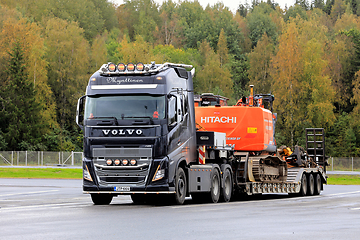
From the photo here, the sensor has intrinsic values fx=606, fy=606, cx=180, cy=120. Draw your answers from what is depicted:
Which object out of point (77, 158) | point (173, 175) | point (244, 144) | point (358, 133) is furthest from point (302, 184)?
point (358, 133)

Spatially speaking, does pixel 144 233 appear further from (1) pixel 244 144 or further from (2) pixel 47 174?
(2) pixel 47 174

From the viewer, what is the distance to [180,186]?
62.0 ft

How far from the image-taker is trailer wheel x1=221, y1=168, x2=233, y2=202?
21.7 metres

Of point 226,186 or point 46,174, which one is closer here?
point 226,186

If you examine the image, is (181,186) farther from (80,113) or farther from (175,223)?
(175,223)

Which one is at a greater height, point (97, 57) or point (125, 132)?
point (97, 57)

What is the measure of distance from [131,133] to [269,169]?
9261 mm

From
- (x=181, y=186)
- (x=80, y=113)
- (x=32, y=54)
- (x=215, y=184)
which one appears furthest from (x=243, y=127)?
(x=32, y=54)

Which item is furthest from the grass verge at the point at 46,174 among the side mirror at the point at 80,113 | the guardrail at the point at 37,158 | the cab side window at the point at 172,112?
the cab side window at the point at 172,112

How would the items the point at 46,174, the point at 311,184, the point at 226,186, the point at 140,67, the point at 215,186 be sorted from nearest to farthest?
the point at 140,67
the point at 215,186
the point at 226,186
the point at 311,184
the point at 46,174

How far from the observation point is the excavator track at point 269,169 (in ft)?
79.0

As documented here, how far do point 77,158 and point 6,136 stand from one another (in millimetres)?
11251

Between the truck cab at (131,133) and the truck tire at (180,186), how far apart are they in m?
0.11

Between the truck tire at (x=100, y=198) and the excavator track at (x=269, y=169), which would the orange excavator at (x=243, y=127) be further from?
→ the truck tire at (x=100, y=198)
